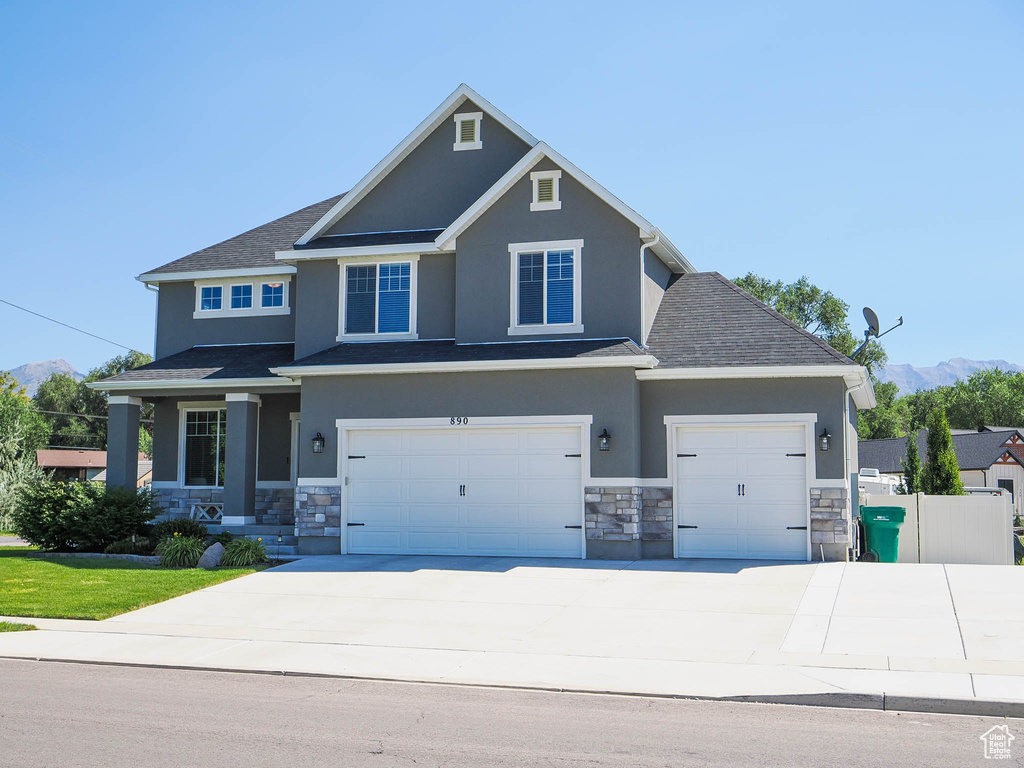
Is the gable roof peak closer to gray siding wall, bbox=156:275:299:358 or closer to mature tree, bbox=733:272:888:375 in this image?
gray siding wall, bbox=156:275:299:358

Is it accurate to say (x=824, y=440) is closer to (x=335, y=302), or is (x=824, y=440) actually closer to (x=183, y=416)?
(x=335, y=302)

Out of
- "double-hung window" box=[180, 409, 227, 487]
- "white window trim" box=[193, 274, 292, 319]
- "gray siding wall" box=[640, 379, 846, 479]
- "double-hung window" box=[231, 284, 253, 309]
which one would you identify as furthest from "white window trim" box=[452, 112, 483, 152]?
"double-hung window" box=[180, 409, 227, 487]

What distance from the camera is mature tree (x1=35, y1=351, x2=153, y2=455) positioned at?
2800 inches

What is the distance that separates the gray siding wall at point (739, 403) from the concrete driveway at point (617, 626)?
6.58 ft

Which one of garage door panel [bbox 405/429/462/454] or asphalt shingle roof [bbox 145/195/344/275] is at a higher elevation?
asphalt shingle roof [bbox 145/195/344/275]

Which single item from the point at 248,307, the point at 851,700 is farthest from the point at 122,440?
the point at 851,700

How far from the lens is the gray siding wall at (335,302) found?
19.4 metres

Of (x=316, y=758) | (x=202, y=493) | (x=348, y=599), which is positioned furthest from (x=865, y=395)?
(x=316, y=758)

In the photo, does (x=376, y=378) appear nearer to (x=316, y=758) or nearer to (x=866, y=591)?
(x=866, y=591)

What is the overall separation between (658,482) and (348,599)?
653cm

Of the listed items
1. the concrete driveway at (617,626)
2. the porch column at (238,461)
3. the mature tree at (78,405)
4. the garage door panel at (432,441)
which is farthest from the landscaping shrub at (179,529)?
the mature tree at (78,405)

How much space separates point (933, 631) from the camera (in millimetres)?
10641

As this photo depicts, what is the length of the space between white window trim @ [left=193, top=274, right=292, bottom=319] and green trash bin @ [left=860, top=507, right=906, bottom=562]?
1365 cm

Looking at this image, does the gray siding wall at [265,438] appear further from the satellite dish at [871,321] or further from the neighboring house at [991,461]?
the neighboring house at [991,461]
